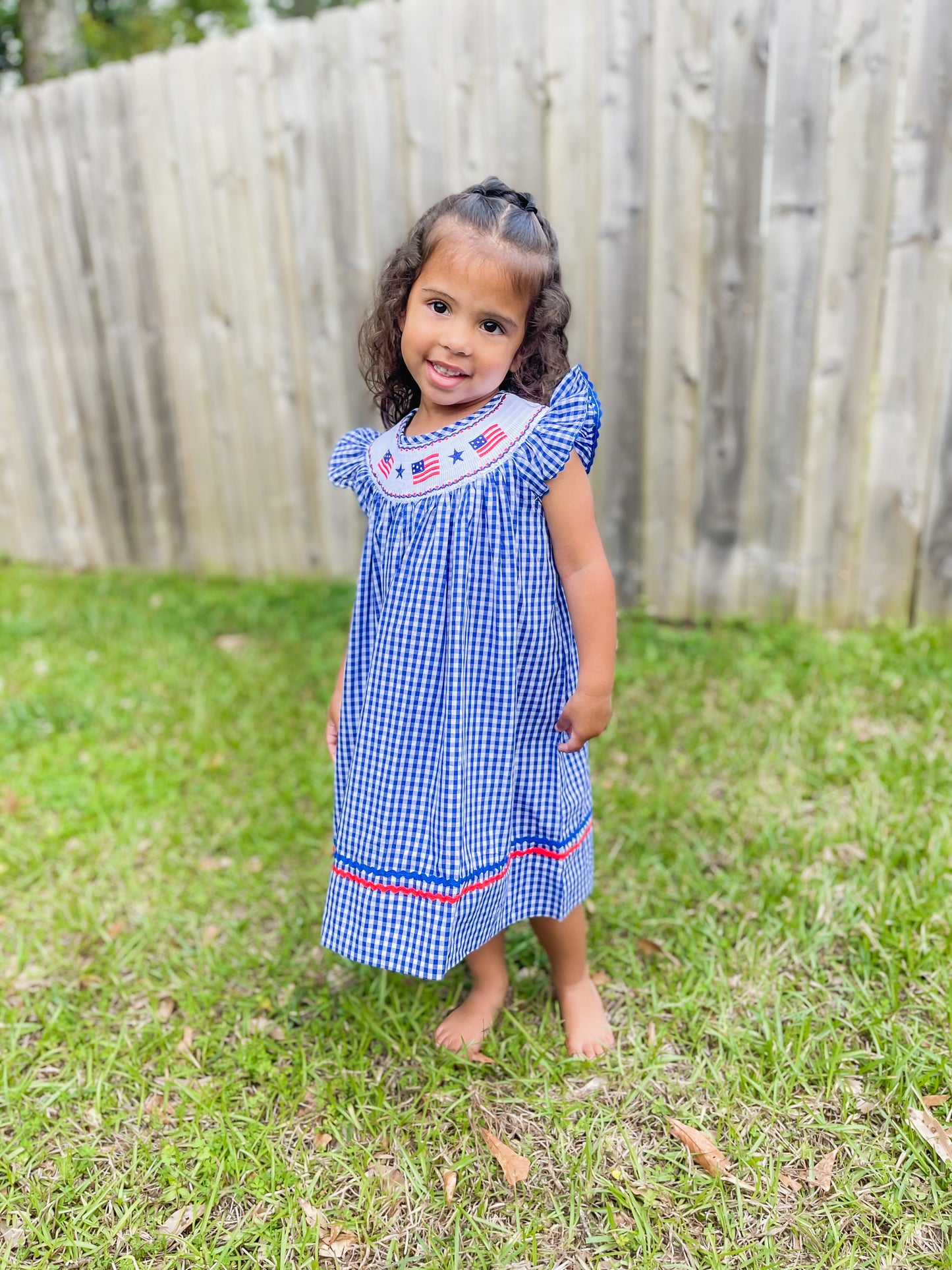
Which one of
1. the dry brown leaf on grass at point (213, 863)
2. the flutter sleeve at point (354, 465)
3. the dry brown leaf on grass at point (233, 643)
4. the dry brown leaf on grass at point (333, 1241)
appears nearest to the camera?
the dry brown leaf on grass at point (333, 1241)

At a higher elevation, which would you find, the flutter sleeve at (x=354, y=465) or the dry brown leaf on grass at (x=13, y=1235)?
the flutter sleeve at (x=354, y=465)

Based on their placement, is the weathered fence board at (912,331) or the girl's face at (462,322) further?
the weathered fence board at (912,331)

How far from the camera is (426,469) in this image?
1684mm

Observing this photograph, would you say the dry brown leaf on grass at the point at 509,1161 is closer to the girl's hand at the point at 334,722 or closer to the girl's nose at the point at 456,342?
the girl's hand at the point at 334,722

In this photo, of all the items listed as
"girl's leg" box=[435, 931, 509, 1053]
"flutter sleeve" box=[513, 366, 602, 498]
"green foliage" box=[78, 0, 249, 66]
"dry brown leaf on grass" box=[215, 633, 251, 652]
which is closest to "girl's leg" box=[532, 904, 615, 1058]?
"girl's leg" box=[435, 931, 509, 1053]

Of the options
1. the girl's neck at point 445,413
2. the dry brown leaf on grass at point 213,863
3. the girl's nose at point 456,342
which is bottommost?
the dry brown leaf on grass at point 213,863

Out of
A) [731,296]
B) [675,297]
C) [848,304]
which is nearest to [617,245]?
[675,297]

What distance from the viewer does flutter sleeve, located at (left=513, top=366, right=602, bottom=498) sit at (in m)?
1.62

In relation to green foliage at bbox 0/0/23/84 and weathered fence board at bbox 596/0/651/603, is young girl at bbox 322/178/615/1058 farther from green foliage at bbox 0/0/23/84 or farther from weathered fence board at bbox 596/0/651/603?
green foliage at bbox 0/0/23/84

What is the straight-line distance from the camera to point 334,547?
14.3 feet

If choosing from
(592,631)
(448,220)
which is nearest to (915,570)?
(592,631)

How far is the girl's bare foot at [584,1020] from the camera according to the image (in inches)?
74.3

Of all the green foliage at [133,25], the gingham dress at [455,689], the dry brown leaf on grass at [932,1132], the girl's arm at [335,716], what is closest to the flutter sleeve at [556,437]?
the gingham dress at [455,689]

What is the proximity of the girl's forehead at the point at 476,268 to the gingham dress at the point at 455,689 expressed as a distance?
0.63 feet
